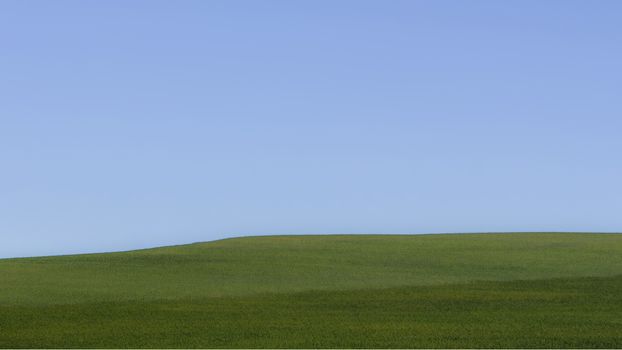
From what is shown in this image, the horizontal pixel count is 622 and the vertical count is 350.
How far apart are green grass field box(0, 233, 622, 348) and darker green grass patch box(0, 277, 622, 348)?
27 millimetres

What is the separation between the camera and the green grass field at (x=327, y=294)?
52.8 feet

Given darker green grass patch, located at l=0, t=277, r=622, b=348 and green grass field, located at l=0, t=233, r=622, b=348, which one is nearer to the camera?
darker green grass patch, located at l=0, t=277, r=622, b=348

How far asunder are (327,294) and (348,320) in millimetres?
5119

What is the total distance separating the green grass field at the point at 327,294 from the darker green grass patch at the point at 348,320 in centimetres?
3

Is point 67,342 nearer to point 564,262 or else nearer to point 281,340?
point 281,340

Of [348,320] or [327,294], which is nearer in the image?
[348,320]

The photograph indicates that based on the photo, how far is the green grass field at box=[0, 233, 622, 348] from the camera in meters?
16.1

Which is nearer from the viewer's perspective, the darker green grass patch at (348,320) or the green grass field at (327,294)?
the darker green grass patch at (348,320)

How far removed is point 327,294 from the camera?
23469 mm

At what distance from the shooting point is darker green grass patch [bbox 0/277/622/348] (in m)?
15.4

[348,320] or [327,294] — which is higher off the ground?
[327,294]

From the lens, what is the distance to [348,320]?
18359 millimetres

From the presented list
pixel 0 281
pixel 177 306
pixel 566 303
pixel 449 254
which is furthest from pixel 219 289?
pixel 449 254

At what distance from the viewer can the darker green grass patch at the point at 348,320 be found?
50.6 ft
